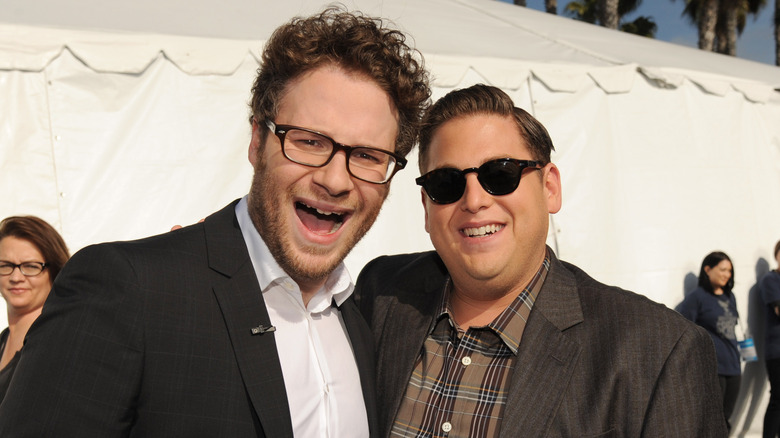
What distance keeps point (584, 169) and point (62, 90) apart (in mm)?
4008

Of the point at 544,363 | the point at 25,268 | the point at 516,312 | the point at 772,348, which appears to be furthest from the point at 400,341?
the point at 772,348

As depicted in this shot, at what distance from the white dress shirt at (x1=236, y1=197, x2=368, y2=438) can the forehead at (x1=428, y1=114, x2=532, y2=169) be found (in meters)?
0.57

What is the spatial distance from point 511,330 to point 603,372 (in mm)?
308

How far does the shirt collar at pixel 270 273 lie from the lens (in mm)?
1760

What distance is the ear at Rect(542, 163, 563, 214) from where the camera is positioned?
2.09 m

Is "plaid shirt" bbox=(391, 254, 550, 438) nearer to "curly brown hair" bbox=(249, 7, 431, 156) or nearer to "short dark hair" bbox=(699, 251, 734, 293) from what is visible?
"curly brown hair" bbox=(249, 7, 431, 156)

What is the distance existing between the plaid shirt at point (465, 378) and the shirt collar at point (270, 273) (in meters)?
0.35

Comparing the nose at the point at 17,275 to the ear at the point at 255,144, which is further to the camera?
the nose at the point at 17,275

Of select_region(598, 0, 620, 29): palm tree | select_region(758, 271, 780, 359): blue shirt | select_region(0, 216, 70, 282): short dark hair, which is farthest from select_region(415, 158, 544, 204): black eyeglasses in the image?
select_region(598, 0, 620, 29): palm tree

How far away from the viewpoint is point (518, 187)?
196 cm

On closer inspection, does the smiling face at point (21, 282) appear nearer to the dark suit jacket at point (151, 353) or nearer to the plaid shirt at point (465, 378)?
the dark suit jacket at point (151, 353)

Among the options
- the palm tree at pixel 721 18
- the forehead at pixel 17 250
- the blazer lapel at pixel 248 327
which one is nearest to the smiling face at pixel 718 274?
the blazer lapel at pixel 248 327

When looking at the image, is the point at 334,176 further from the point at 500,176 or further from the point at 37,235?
the point at 37,235

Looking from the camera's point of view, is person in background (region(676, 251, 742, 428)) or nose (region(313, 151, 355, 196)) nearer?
nose (region(313, 151, 355, 196))
